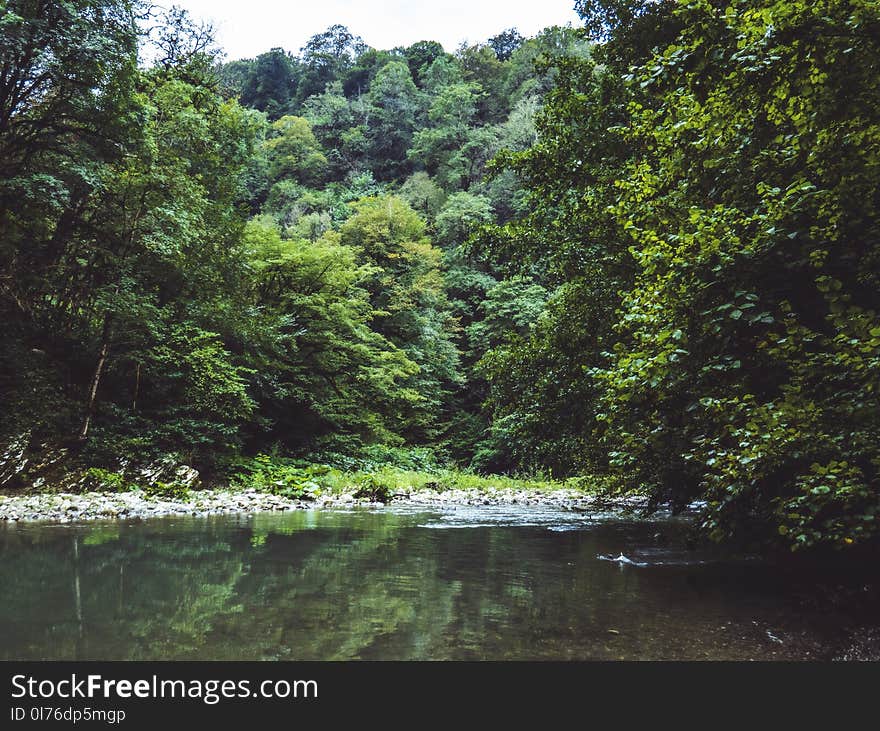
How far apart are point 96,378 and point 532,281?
21.8 m

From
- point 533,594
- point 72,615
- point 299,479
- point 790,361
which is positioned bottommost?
point 299,479

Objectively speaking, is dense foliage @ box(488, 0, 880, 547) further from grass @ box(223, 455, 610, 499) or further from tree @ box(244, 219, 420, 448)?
tree @ box(244, 219, 420, 448)

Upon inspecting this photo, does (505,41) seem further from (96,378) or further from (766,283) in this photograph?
(766,283)

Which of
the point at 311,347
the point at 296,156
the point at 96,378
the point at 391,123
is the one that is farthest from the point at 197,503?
the point at 391,123

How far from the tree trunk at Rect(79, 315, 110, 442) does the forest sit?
0.19 ft

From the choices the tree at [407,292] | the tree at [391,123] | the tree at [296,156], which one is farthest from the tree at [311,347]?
the tree at [391,123]

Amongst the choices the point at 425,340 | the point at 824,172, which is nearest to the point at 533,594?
the point at 824,172

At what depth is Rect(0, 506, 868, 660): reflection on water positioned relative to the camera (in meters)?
3.49

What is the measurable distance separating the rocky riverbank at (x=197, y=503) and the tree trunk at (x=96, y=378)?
→ 2261 millimetres

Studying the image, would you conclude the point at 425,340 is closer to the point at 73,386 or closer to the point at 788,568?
the point at 73,386

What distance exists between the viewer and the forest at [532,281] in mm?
3885

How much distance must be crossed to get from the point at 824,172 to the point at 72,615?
5747 millimetres

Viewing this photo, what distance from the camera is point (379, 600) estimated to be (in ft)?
15.0

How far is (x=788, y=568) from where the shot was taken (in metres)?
6.21
